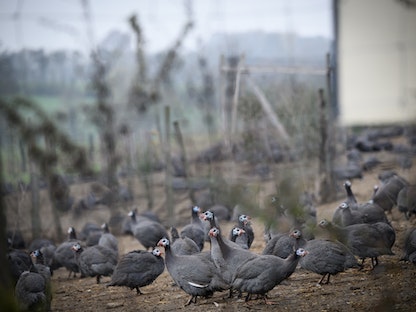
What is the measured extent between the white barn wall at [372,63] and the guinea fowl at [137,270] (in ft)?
50.4

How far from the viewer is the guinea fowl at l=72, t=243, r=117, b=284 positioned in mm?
9727

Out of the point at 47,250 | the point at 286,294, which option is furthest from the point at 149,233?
the point at 286,294

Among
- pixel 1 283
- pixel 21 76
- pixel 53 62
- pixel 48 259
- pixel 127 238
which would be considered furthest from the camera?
pixel 53 62

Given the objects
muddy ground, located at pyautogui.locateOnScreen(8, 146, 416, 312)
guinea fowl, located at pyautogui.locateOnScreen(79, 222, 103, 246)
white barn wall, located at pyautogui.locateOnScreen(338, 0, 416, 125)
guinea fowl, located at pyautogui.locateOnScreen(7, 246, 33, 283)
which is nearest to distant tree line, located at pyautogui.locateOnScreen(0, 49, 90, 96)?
guinea fowl, located at pyautogui.locateOnScreen(79, 222, 103, 246)

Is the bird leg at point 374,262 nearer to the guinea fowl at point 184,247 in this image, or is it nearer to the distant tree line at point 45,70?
the guinea fowl at point 184,247

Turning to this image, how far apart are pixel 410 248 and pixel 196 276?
8.70ft

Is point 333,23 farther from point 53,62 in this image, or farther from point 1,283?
point 1,283

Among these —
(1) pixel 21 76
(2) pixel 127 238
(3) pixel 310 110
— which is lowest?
(2) pixel 127 238

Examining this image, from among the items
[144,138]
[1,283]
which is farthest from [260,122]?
[1,283]

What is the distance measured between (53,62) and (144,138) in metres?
3.64

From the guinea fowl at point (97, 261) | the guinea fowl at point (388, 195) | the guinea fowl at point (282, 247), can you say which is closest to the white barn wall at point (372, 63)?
the guinea fowl at point (388, 195)

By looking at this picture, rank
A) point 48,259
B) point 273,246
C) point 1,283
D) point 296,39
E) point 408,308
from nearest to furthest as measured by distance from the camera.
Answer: point 1,283 → point 408,308 → point 273,246 → point 48,259 → point 296,39

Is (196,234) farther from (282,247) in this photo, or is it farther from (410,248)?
(410,248)

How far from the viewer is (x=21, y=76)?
52.0 ft
